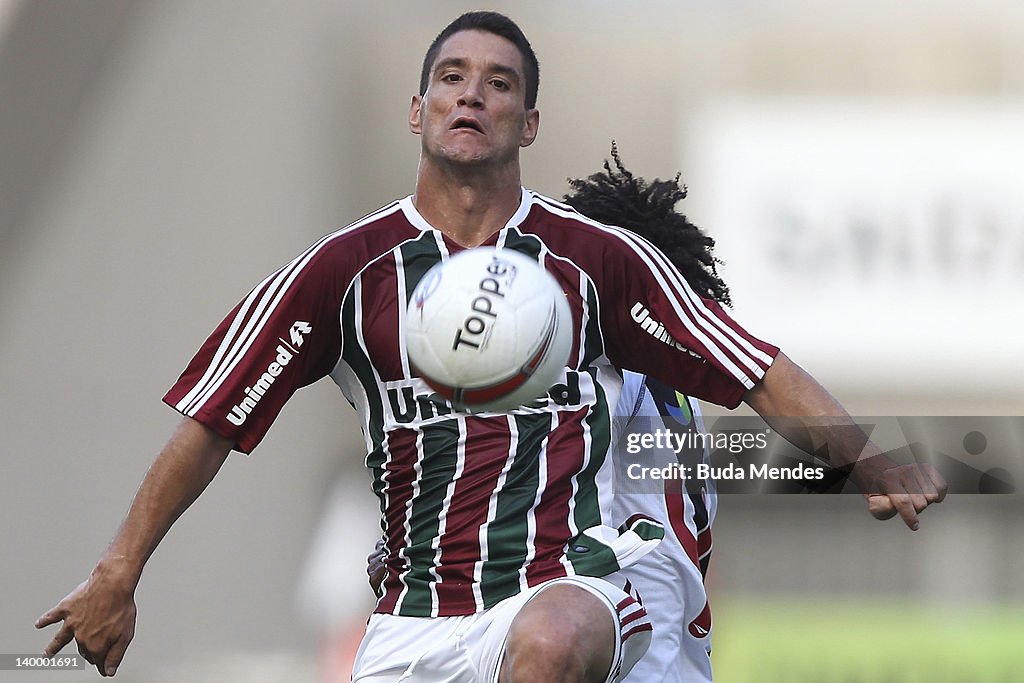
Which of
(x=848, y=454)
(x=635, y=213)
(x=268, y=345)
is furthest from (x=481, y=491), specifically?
(x=635, y=213)

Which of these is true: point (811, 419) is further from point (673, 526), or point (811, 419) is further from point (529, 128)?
point (529, 128)

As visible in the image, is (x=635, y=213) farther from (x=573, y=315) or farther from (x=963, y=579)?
(x=963, y=579)

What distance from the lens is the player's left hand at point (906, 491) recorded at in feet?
11.1

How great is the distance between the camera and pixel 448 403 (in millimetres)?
3516

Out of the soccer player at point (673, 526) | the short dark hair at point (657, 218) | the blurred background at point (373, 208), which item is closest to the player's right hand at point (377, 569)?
the soccer player at point (673, 526)

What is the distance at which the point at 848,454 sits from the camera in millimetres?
3549

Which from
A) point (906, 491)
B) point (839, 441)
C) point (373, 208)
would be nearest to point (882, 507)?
point (906, 491)

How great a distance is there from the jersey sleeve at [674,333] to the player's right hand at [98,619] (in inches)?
52.2

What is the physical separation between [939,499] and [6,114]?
8720mm

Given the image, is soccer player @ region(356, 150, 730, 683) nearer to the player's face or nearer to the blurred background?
the player's face

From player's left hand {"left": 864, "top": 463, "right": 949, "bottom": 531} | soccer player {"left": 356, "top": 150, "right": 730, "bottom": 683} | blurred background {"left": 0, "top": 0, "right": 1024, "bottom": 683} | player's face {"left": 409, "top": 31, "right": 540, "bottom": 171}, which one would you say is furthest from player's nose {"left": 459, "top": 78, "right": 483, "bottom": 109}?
blurred background {"left": 0, "top": 0, "right": 1024, "bottom": 683}

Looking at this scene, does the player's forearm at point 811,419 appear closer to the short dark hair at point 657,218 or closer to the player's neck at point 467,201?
the player's neck at point 467,201

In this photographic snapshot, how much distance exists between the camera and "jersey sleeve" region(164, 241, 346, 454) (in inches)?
142

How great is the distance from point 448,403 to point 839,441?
933 mm
